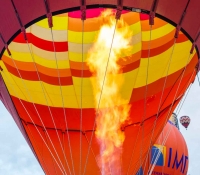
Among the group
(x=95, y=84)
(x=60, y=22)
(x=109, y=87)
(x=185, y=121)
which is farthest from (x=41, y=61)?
(x=185, y=121)

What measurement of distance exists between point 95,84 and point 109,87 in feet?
0.85

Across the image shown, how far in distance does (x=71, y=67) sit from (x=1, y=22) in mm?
1889

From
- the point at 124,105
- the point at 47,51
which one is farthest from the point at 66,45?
the point at 124,105

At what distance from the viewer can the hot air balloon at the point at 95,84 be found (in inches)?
282

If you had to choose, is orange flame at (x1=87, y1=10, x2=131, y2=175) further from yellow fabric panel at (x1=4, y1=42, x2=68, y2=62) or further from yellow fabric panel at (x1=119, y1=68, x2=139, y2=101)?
yellow fabric panel at (x1=4, y1=42, x2=68, y2=62)

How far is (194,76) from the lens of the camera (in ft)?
24.8

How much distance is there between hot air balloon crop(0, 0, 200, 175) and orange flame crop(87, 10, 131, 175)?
2 centimetres

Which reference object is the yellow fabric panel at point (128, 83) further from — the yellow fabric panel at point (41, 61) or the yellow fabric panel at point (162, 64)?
the yellow fabric panel at point (41, 61)

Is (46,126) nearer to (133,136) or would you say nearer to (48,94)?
(48,94)

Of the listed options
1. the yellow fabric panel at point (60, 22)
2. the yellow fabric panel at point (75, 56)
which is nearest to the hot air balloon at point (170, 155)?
the yellow fabric panel at point (75, 56)

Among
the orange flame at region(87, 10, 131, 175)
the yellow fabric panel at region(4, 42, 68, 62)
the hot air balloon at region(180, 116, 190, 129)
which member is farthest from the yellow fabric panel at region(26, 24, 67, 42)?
the hot air balloon at region(180, 116, 190, 129)

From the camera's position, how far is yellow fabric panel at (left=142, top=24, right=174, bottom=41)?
6992 millimetres

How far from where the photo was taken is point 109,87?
25.7 feet

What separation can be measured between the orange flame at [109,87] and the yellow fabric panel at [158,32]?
26 centimetres
